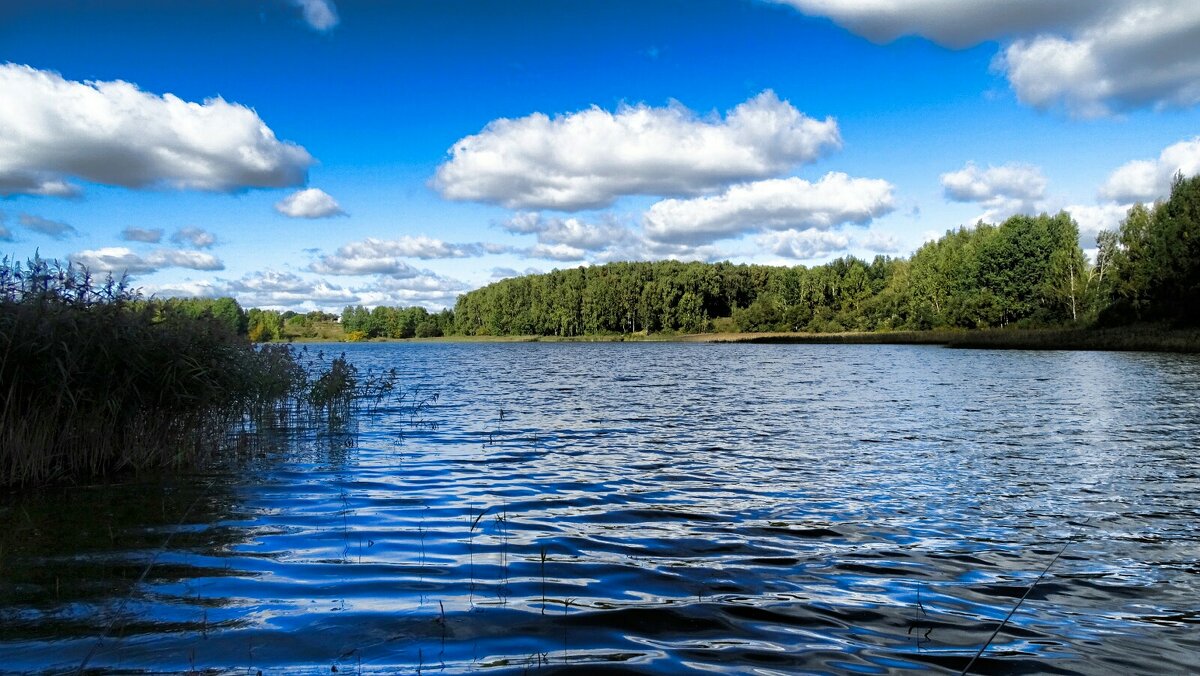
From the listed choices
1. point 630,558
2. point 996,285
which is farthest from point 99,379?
point 996,285

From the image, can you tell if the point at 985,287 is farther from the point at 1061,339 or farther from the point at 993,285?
the point at 1061,339

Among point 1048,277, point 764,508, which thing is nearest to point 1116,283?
point 1048,277

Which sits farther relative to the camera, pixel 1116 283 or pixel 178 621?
pixel 1116 283

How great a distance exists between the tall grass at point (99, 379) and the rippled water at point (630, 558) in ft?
4.56

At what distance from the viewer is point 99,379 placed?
1387 cm

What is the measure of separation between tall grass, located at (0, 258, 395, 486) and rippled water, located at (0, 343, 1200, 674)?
1.39 m

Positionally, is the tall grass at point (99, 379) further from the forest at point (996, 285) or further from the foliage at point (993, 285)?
the forest at point (996, 285)

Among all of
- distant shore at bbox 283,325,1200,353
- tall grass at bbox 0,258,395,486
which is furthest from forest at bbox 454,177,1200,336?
tall grass at bbox 0,258,395,486

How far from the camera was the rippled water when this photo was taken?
20.6 feet

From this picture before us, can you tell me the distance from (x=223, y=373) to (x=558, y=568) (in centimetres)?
1111

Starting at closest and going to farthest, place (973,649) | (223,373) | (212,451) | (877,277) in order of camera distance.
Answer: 1. (973,649)
2. (223,373)
3. (212,451)
4. (877,277)

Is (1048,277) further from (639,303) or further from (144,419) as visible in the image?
(144,419)

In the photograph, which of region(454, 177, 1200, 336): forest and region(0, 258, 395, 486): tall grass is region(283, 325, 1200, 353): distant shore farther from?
region(0, 258, 395, 486): tall grass

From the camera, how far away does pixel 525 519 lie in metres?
11.5
